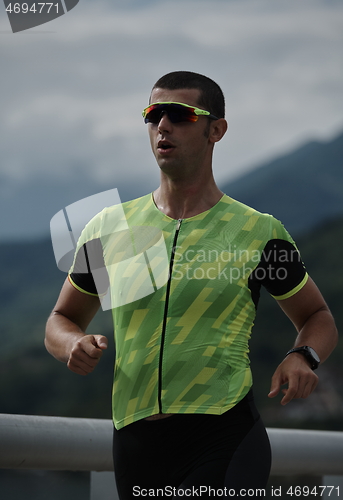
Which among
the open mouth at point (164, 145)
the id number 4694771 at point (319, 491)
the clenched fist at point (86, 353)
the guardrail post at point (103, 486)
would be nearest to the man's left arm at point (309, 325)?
the clenched fist at point (86, 353)

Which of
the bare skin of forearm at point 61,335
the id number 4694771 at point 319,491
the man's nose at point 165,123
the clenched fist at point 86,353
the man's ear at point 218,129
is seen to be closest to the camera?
the clenched fist at point 86,353

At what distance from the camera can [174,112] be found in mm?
2389

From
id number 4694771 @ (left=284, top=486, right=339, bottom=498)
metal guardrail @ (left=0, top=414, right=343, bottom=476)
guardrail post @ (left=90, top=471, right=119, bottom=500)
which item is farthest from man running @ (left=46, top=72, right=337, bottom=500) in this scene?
id number 4694771 @ (left=284, top=486, right=339, bottom=498)

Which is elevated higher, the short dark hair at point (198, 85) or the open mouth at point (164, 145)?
the short dark hair at point (198, 85)

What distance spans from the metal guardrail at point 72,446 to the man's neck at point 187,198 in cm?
91

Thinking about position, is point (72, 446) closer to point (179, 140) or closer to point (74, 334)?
point (74, 334)

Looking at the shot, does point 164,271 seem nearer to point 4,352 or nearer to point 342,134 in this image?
point 4,352

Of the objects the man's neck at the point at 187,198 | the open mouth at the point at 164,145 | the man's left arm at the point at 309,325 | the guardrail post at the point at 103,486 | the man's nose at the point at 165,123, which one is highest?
the man's nose at the point at 165,123

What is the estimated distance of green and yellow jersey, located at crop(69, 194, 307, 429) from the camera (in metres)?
2.19

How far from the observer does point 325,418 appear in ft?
114

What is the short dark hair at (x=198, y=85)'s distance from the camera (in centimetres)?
247

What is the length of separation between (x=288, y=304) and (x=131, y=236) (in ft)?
1.98

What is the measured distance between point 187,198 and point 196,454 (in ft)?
2.92

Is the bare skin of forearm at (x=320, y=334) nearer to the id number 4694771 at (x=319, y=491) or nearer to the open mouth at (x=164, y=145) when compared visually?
the open mouth at (x=164, y=145)
